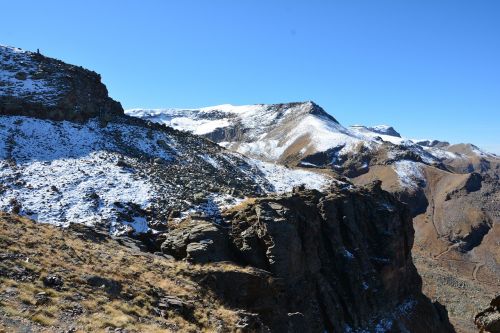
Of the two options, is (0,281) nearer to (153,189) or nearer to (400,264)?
(153,189)

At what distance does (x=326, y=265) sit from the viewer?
38438 millimetres

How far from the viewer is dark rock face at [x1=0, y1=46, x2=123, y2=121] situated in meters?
49.2

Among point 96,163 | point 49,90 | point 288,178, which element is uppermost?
point 49,90

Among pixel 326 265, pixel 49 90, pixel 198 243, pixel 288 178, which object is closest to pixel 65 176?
pixel 198 243

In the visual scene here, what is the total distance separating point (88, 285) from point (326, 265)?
24.3 m

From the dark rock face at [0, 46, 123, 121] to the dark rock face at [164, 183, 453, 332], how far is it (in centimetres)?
2763

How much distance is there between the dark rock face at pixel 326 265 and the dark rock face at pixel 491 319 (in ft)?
30.8

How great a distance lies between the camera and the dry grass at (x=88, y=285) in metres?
15.0

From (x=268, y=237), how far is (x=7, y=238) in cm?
1602

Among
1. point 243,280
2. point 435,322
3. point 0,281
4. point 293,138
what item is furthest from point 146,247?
point 293,138

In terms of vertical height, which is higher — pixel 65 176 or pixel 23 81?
pixel 23 81

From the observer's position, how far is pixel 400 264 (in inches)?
1895

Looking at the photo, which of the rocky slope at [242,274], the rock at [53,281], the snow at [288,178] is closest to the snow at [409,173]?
the snow at [288,178]

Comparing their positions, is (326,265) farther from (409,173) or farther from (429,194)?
(409,173)
